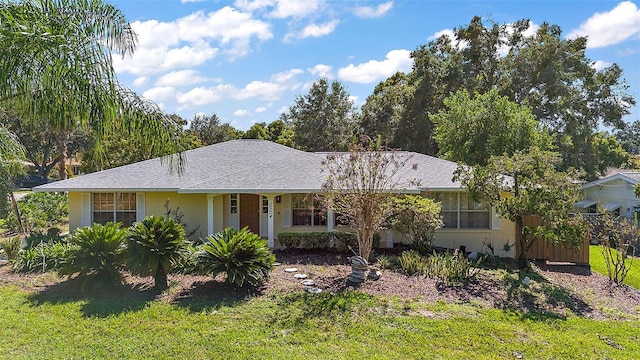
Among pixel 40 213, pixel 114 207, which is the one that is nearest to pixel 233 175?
pixel 114 207

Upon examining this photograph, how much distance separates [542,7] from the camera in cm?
1316

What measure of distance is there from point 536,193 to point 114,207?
50.8 feet

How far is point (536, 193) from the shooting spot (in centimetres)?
1099

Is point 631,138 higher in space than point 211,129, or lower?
higher

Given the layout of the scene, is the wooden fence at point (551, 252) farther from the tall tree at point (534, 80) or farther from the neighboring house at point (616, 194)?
the tall tree at point (534, 80)

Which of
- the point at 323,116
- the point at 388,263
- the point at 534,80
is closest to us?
the point at 388,263

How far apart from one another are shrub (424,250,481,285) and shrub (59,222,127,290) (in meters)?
8.44

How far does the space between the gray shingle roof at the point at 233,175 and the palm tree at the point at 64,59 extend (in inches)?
290

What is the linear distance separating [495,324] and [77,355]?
781cm

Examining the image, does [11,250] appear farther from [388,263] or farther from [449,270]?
[449,270]

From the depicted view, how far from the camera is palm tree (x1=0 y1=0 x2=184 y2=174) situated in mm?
5590

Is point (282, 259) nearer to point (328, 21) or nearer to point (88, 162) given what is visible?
point (328, 21)

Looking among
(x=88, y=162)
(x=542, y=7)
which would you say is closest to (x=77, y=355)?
(x=542, y=7)

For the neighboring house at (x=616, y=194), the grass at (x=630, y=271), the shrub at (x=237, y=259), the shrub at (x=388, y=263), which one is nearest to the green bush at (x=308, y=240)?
the shrub at (x=388, y=263)
